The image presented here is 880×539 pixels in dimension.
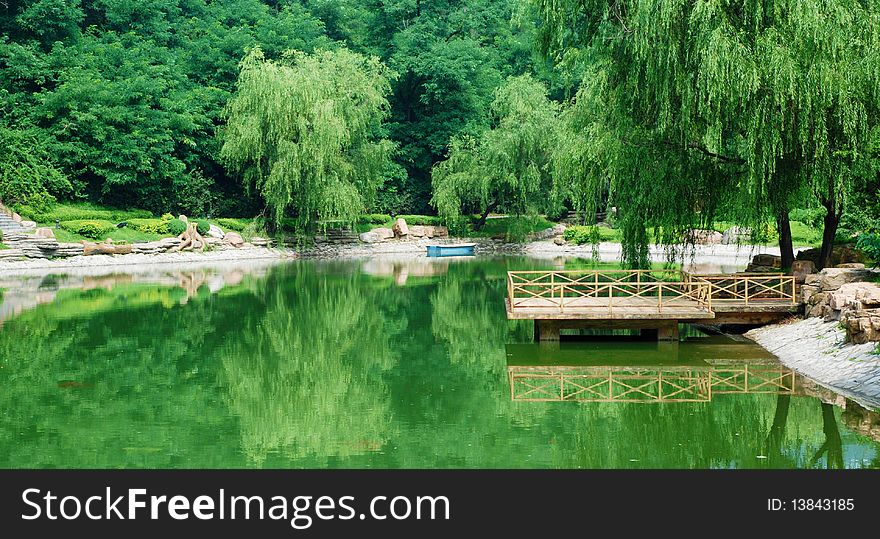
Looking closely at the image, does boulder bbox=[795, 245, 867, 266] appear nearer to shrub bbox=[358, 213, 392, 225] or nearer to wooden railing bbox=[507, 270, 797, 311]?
wooden railing bbox=[507, 270, 797, 311]

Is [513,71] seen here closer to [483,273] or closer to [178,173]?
[178,173]

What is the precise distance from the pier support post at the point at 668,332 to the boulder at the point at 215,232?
27.4 m

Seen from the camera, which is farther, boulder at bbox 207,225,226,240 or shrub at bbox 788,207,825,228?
boulder at bbox 207,225,226,240

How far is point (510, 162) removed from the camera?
44.5 meters

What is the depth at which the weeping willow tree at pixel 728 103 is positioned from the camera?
15828mm

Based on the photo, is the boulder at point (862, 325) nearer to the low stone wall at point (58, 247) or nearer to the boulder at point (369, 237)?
the low stone wall at point (58, 247)

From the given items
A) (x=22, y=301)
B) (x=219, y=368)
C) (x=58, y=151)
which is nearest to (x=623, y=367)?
(x=219, y=368)

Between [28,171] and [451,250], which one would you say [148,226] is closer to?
[28,171]

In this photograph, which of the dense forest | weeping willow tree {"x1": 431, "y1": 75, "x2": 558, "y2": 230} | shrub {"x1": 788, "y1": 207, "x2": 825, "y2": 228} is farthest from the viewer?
weeping willow tree {"x1": 431, "y1": 75, "x2": 558, "y2": 230}

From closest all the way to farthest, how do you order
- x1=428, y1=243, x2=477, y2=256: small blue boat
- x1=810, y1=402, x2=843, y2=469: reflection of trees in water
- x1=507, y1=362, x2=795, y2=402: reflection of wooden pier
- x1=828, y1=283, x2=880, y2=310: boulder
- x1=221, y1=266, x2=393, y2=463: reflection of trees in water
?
x1=810, y1=402, x2=843, y2=469: reflection of trees in water, x1=221, y1=266, x2=393, y2=463: reflection of trees in water, x1=507, y1=362, x2=795, y2=402: reflection of wooden pier, x1=828, y1=283, x2=880, y2=310: boulder, x1=428, y1=243, x2=477, y2=256: small blue boat

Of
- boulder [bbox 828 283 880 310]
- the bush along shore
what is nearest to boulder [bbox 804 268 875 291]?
boulder [bbox 828 283 880 310]

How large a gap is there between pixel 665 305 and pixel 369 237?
29.8 meters

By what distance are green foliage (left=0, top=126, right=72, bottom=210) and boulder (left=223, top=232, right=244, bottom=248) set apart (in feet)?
21.6

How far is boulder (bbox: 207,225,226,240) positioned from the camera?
132ft
